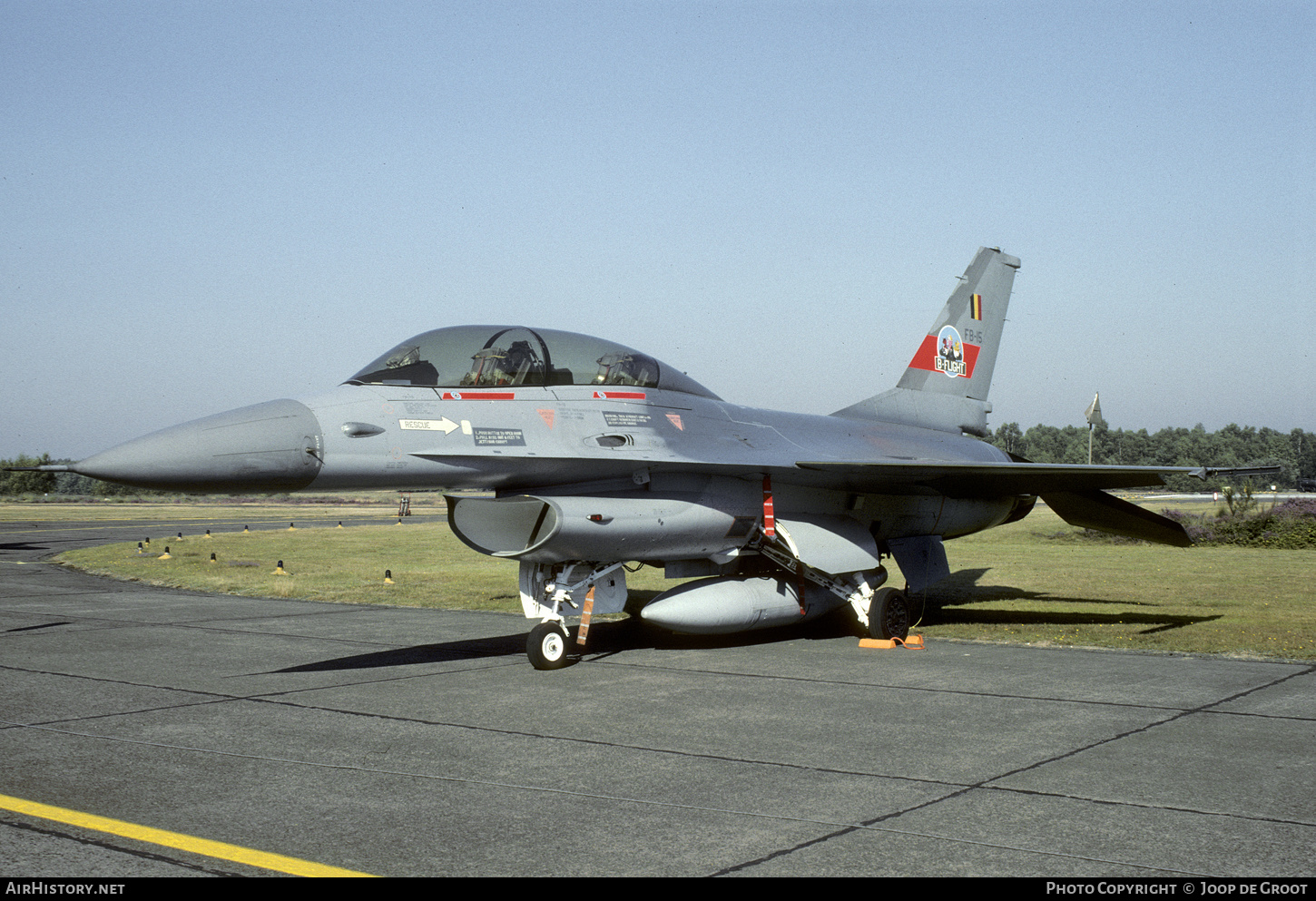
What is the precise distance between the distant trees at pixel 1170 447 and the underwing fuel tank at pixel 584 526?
403 feet

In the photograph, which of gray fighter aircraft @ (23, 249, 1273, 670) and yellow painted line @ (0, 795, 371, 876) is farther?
gray fighter aircraft @ (23, 249, 1273, 670)

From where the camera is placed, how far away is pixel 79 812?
Answer: 4.96 metres

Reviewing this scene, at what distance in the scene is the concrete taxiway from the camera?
445 centimetres

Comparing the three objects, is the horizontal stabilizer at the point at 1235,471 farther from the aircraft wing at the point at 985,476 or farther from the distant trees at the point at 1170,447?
the distant trees at the point at 1170,447

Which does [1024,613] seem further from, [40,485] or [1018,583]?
[40,485]

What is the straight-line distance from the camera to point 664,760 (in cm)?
619

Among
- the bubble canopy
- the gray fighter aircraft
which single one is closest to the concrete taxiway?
the gray fighter aircraft

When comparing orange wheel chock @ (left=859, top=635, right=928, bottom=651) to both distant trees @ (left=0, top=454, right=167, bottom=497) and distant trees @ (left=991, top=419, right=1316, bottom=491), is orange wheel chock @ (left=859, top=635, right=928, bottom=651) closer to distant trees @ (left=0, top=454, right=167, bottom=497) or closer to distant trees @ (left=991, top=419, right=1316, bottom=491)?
distant trees @ (left=0, top=454, right=167, bottom=497)

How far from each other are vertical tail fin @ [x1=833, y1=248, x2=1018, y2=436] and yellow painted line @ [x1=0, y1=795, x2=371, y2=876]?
1203 centimetres

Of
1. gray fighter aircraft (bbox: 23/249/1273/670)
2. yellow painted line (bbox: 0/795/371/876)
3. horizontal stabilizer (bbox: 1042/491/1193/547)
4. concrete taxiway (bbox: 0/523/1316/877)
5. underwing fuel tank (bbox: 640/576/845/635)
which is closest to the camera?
yellow painted line (bbox: 0/795/371/876)

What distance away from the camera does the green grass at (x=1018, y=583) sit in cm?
1234

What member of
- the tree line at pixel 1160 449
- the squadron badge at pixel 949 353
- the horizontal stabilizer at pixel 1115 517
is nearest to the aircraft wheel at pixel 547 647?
the horizontal stabilizer at pixel 1115 517

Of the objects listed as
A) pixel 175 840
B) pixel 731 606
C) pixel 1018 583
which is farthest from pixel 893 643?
pixel 1018 583

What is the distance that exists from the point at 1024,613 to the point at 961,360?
400 cm
